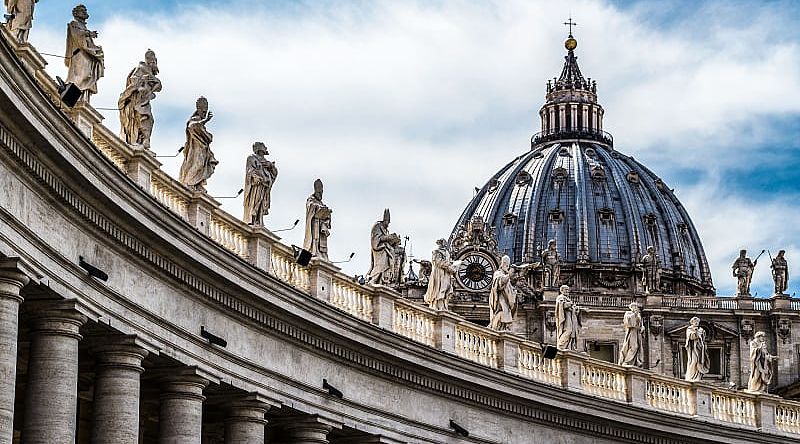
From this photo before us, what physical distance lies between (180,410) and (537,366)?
19564mm

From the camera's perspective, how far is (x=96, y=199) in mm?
43344

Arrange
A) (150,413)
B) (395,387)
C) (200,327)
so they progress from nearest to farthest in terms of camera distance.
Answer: (200,327)
(150,413)
(395,387)

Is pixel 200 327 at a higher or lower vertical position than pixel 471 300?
lower

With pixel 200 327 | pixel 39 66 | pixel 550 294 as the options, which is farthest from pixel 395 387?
pixel 550 294

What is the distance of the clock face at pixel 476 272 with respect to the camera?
194625 mm

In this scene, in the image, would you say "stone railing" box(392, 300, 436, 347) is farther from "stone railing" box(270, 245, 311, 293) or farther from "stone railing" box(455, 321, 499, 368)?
"stone railing" box(270, 245, 311, 293)

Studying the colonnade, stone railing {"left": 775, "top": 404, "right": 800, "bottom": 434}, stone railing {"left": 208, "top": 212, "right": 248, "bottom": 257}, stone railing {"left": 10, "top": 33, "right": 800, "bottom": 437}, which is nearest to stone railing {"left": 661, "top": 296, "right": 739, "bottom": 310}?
stone railing {"left": 775, "top": 404, "right": 800, "bottom": 434}

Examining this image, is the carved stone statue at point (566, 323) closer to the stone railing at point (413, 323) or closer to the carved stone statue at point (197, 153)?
the stone railing at point (413, 323)

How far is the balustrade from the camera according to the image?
204 ft

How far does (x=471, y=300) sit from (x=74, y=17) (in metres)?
139

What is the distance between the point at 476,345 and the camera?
6278 centimetres

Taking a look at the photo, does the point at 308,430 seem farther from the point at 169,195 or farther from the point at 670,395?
the point at 670,395

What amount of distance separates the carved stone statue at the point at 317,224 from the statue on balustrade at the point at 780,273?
11938 centimetres

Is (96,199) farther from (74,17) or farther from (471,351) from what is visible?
(471,351)
